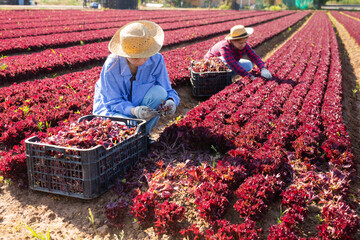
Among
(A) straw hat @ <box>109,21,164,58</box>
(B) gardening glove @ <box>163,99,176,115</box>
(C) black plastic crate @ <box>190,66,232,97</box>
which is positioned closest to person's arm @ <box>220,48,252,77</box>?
(C) black plastic crate @ <box>190,66,232,97</box>

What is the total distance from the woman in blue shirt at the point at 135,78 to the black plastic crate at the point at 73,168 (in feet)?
2.71

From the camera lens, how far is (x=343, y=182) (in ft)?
11.7

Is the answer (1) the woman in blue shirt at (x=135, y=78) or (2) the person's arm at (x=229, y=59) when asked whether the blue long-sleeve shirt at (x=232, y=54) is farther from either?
(1) the woman in blue shirt at (x=135, y=78)

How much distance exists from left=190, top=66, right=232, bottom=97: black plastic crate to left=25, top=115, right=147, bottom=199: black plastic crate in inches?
151

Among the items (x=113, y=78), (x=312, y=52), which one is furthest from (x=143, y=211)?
(x=312, y=52)

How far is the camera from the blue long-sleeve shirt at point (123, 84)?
4188 millimetres

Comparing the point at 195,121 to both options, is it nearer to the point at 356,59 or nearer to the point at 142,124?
the point at 142,124

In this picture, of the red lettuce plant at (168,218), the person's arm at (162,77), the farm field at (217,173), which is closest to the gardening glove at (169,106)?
the person's arm at (162,77)

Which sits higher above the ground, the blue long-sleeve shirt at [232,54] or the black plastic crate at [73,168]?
the blue long-sleeve shirt at [232,54]

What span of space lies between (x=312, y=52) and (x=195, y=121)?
880 centimetres

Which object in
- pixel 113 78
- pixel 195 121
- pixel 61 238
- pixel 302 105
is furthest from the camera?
pixel 302 105

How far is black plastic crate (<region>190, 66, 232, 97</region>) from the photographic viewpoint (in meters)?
7.13

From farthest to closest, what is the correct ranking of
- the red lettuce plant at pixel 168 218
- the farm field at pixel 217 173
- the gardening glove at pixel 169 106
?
the gardening glove at pixel 169 106
the farm field at pixel 217 173
the red lettuce plant at pixel 168 218

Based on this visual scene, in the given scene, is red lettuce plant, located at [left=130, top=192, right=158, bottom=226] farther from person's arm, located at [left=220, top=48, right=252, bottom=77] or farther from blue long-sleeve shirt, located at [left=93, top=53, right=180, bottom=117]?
person's arm, located at [left=220, top=48, right=252, bottom=77]
